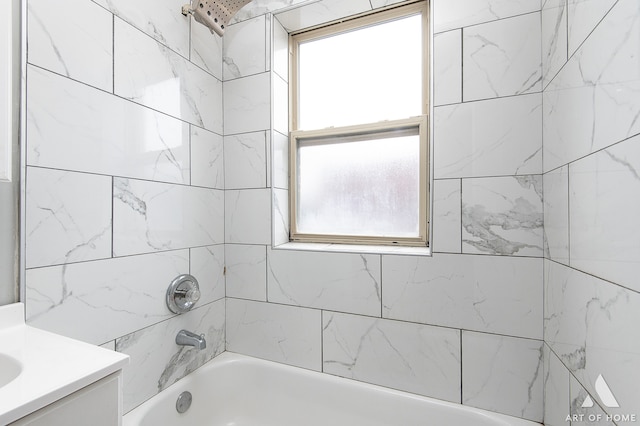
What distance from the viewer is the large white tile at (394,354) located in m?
1.24

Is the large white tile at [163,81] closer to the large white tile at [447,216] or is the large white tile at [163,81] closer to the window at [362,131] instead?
the window at [362,131]

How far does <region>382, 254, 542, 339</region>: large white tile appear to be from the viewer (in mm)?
1129

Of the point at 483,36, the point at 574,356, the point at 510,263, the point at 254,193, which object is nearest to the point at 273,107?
the point at 254,193

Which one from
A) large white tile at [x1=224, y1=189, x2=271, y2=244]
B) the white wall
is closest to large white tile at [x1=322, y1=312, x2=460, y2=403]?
large white tile at [x1=224, y1=189, x2=271, y2=244]

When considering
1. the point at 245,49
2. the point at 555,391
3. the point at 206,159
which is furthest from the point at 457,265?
the point at 245,49

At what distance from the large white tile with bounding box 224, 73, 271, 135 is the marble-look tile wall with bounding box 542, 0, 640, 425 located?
122cm

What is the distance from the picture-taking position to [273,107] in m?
1.58

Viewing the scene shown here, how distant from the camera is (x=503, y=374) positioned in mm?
1158

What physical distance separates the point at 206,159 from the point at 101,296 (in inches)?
30.3

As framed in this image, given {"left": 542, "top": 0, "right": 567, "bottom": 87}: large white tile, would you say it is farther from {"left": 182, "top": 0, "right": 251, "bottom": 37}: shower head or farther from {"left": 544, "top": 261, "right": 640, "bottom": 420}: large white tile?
{"left": 182, "top": 0, "right": 251, "bottom": 37}: shower head

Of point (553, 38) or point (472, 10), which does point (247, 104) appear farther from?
point (553, 38)

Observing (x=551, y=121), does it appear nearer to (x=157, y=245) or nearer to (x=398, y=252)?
(x=398, y=252)

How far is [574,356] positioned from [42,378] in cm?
131

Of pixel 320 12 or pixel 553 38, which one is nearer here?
pixel 553 38
